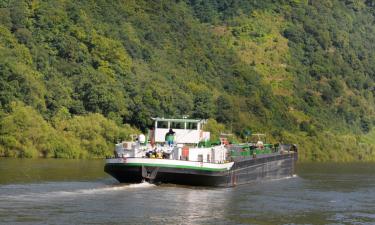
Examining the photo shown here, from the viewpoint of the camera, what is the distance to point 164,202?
68000mm

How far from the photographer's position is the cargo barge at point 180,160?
7769 centimetres

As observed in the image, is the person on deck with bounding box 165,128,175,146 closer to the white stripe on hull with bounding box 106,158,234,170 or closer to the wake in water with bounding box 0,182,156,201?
the white stripe on hull with bounding box 106,158,234,170

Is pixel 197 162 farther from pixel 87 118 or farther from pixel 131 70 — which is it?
pixel 131 70

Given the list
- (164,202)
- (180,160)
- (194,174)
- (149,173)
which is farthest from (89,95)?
(164,202)

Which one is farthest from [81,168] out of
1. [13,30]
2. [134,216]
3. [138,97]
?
[13,30]

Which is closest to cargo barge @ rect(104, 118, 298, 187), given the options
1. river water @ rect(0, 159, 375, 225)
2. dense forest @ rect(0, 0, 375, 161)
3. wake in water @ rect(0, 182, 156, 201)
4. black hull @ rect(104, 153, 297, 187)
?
black hull @ rect(104, 153, 297, 187)

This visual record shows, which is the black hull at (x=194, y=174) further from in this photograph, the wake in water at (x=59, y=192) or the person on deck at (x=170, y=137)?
the person on deck at (x=170, y=137)

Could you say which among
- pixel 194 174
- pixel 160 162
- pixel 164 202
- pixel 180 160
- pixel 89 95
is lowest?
pixel 164 202

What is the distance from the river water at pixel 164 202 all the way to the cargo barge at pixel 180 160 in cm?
99

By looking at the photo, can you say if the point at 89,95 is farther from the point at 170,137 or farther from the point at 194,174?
the point at 194,174

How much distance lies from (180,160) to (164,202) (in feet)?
34.6

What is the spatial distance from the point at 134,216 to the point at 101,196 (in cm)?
930

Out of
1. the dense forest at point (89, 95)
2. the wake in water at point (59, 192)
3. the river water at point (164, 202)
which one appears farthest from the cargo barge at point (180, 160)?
the dense forest at point (89, 95)

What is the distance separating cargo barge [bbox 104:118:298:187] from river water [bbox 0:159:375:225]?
3.26ft
